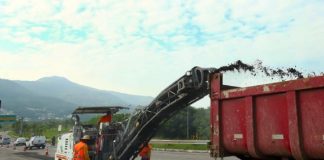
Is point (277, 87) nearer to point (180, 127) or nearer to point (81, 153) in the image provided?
point (81, 153)

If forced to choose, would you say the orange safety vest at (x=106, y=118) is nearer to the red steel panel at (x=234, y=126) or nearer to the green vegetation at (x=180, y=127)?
the red steel panel at (x=234, y=126)

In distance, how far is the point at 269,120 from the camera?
6.32m

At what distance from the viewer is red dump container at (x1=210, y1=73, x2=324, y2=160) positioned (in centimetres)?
568

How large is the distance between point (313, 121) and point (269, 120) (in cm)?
79

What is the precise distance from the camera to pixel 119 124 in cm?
1284

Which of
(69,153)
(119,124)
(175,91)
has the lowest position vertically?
(69,153)

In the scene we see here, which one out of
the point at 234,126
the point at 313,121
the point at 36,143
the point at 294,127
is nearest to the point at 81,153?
the point at 234,126

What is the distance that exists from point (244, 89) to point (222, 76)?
857 millimetres

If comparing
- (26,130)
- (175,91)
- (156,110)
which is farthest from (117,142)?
(26,130)

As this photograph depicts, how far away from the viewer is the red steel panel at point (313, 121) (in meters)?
5.55

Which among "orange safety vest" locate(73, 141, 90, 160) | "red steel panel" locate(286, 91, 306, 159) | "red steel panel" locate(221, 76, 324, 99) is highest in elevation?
"red steel panel" locate(221, 76, 324, 99)

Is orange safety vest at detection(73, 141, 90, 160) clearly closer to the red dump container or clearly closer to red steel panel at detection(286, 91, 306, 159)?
the red dump container

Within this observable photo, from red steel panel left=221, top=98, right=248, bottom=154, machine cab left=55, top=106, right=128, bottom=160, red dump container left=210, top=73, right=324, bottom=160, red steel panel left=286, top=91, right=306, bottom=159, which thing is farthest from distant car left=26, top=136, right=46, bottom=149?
red steel panel left=286, top=91, right=306, bottom=159

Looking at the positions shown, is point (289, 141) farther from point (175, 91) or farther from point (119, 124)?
point (119, 124)
